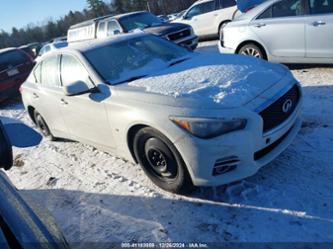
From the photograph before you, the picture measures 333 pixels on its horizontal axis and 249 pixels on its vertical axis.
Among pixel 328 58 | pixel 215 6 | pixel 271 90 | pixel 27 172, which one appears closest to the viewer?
pixel 271 90

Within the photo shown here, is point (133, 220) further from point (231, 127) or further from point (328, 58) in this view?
point (328, 58)

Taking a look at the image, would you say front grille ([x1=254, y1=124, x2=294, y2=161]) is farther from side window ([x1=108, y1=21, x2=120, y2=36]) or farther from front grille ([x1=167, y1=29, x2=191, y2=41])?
side window ([x1=108, y1=21, x2=120, y2=36])

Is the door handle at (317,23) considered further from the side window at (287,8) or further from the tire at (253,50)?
the tire at (253,50)

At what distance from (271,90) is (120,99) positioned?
1.60 meters

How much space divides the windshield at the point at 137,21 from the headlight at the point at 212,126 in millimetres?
9292

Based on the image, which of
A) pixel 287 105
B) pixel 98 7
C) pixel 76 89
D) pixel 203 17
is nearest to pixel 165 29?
pixel 203 17

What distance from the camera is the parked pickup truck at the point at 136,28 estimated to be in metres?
10.6

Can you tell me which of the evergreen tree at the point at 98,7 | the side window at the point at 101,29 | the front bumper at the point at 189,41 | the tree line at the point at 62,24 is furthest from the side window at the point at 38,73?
the evergreen tree at the point at 98,7

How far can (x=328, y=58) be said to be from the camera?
19.8 ft

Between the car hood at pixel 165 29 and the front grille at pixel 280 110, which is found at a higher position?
the car hood at pixel 165 29

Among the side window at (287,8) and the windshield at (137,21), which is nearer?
Result: the side window at (287,8)

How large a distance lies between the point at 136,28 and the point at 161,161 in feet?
30.1

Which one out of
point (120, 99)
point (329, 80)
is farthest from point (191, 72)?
point (329, 80)

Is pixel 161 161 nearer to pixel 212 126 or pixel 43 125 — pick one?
pixel 212 126
